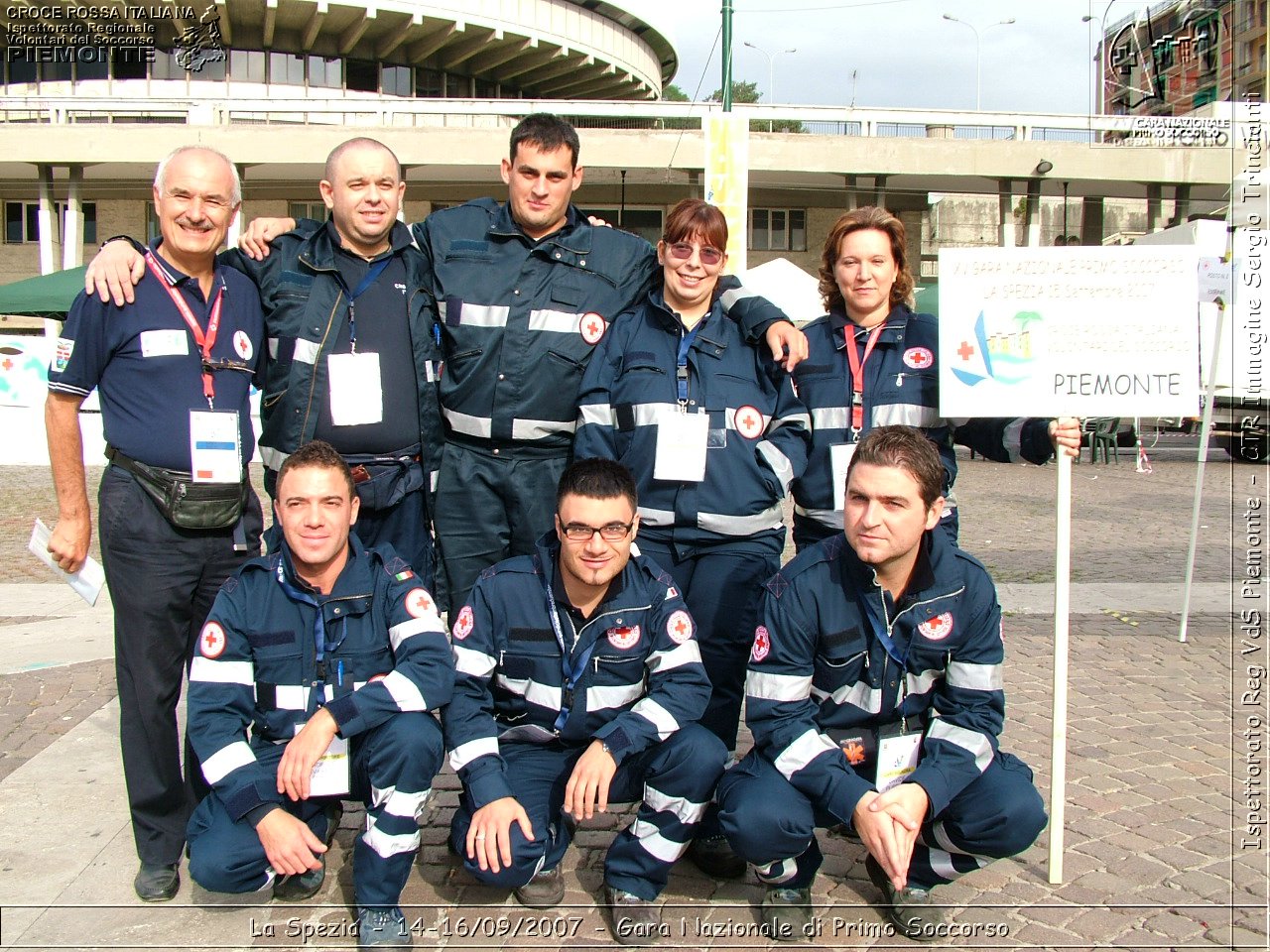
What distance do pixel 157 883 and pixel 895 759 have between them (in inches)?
95.9

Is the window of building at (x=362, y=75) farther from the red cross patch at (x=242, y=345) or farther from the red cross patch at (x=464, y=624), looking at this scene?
the red cross patch at (x=464, y=624)

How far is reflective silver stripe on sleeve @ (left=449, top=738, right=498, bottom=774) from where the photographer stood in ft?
11.0

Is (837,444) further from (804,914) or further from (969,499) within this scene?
(969,499)

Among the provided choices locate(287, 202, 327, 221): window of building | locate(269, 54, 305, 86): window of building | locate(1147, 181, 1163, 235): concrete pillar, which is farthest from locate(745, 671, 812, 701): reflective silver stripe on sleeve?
locate(269, 54, 305, 86): window of building

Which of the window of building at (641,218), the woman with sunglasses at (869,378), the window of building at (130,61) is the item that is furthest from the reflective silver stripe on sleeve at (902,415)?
the window of building at (130,61)

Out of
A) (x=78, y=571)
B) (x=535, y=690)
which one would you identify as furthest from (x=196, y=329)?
(x=535, y=690)

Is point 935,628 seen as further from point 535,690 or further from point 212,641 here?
point 212,641

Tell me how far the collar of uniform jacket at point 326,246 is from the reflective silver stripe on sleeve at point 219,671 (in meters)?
1.50

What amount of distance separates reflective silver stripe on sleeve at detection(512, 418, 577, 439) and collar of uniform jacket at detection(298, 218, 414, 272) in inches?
33.1

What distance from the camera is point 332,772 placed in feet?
11.0

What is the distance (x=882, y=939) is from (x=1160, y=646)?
432cm

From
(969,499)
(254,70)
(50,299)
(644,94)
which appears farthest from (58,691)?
(644,94)

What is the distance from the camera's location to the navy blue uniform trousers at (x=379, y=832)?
323cm

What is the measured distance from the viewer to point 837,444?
3979 millimetres
